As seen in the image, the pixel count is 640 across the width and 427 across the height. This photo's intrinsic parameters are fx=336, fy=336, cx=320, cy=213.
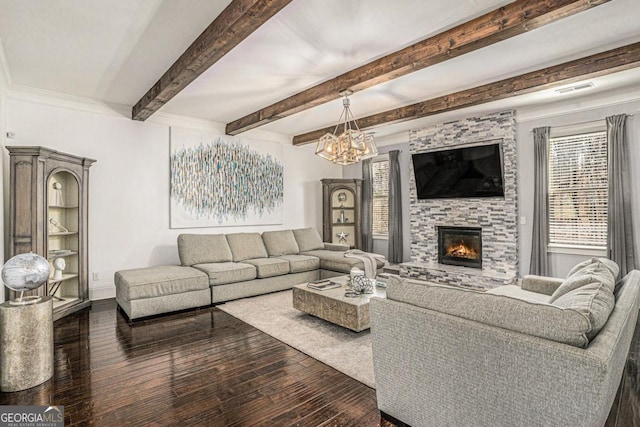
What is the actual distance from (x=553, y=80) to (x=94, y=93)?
220 inches

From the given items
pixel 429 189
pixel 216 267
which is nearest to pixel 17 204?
pixel 216 267

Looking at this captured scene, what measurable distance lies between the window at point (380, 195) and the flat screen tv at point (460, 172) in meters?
1.04

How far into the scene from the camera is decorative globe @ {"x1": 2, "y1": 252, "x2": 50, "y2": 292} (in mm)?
2428

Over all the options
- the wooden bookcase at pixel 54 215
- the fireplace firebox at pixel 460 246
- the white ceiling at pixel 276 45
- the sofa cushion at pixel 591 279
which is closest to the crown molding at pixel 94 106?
the white ceiling at pixel 276 45

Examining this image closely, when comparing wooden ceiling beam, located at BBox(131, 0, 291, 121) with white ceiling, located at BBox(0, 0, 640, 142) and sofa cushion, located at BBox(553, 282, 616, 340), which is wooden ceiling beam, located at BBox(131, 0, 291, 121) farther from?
sofa cushion, located at BBox(553, 282, 616, 340)

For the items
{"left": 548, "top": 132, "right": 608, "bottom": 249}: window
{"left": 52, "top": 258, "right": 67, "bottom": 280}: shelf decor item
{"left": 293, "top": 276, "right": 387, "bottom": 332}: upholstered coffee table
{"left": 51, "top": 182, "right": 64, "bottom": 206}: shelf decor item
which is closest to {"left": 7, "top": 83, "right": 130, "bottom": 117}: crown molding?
{"left": 51, "top": 182, "right": 64, "bottom": 206}: shelf decor item

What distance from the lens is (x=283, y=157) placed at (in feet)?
22.9

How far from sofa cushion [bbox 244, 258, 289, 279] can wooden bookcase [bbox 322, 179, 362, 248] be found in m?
2.26

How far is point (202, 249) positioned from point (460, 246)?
170 inches

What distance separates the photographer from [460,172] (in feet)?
18.8

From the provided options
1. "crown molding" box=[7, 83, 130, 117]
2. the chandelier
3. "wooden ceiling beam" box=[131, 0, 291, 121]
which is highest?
"crown molding" box=[7, 83, 130, 117]

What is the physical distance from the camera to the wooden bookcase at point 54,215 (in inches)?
141

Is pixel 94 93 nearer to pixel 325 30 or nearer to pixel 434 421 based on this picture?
pixel 325 30

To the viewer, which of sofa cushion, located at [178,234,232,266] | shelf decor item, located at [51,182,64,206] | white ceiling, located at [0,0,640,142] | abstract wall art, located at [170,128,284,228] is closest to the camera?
white ceiling, located at [0,0,640,142]
